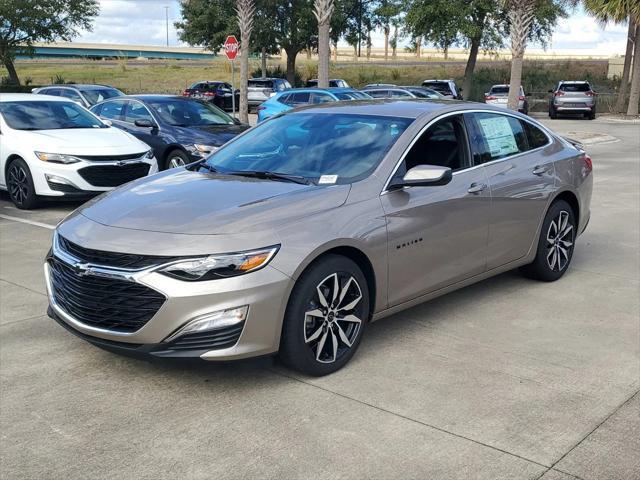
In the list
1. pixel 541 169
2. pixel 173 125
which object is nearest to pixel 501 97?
→ pixel 173 125

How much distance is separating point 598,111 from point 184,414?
40.6 meters

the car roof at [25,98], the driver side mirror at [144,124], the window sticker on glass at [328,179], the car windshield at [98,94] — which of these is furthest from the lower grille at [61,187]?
the car windshield at [98,94]

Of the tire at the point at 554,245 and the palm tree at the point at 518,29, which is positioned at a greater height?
the palm tree at the point at 518,29

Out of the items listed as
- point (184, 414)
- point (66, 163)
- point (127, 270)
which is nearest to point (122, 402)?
point (184, 414)

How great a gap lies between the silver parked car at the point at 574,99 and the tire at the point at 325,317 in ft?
104

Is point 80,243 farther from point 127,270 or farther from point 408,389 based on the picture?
point 408,389

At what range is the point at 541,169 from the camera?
20.0 ft

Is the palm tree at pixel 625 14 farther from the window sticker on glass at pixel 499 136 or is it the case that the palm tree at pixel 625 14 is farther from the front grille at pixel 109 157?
the window sticker on glass at pixel 499 136

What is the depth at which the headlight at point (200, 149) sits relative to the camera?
1147 centimetres

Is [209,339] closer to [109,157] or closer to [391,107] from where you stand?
[391,107]

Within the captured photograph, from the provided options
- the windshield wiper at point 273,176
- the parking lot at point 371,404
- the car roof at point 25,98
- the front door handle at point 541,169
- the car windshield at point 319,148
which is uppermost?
the car roof at point 25,98

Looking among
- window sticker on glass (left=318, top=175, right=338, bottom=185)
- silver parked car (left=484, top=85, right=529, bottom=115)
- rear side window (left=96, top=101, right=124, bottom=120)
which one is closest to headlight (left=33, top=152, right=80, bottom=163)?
rear side window (left=96, top=101, right=124, bottom=120)

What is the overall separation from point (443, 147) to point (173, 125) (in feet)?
25.5

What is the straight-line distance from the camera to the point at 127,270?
3.89m
